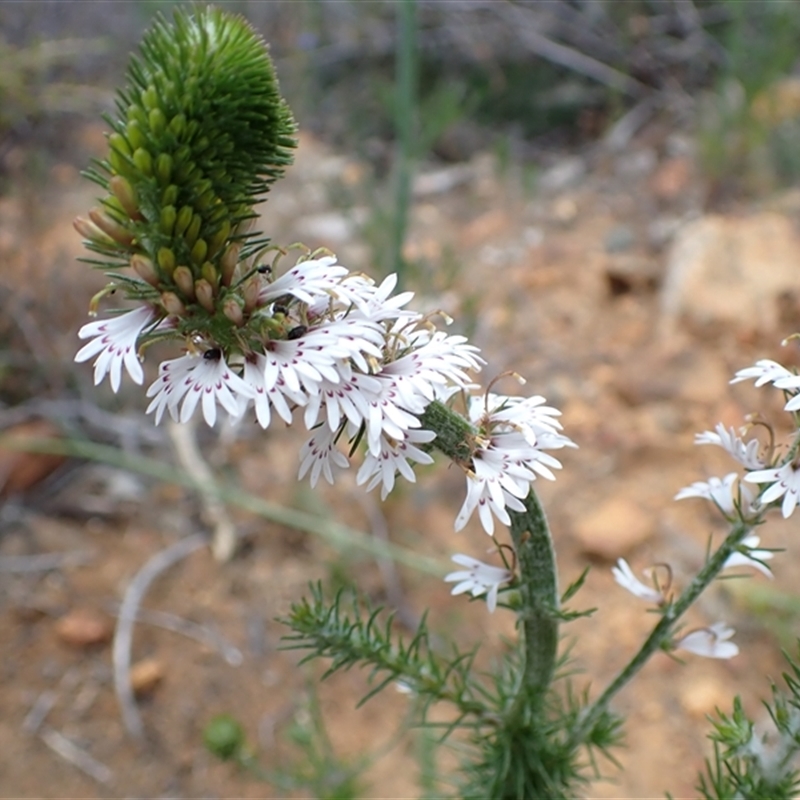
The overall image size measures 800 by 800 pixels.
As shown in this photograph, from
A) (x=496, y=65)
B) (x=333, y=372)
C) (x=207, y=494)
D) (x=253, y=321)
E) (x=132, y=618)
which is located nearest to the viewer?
(x=333, y=372)

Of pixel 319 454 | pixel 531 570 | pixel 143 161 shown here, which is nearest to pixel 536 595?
pixel 531 570

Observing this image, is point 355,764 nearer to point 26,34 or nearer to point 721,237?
point 721,237

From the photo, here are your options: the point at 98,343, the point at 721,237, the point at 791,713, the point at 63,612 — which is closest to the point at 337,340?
the point at 98,343

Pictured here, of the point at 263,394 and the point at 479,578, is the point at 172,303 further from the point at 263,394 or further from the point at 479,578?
the point at 479,578

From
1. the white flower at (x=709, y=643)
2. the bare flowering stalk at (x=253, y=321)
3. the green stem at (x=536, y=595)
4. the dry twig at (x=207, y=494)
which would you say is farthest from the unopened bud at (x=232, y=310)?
the dry twig at (x=207, y=494)

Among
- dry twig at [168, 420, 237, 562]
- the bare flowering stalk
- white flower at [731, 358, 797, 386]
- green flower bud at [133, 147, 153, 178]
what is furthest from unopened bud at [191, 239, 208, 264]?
dry twig at [168, 420, 237, 562]

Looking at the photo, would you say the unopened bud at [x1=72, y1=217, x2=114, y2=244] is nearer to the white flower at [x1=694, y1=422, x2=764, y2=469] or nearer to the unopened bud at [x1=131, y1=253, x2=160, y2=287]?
the unopened bud at [x1=131, y1=253, x2=160, y2=287]
